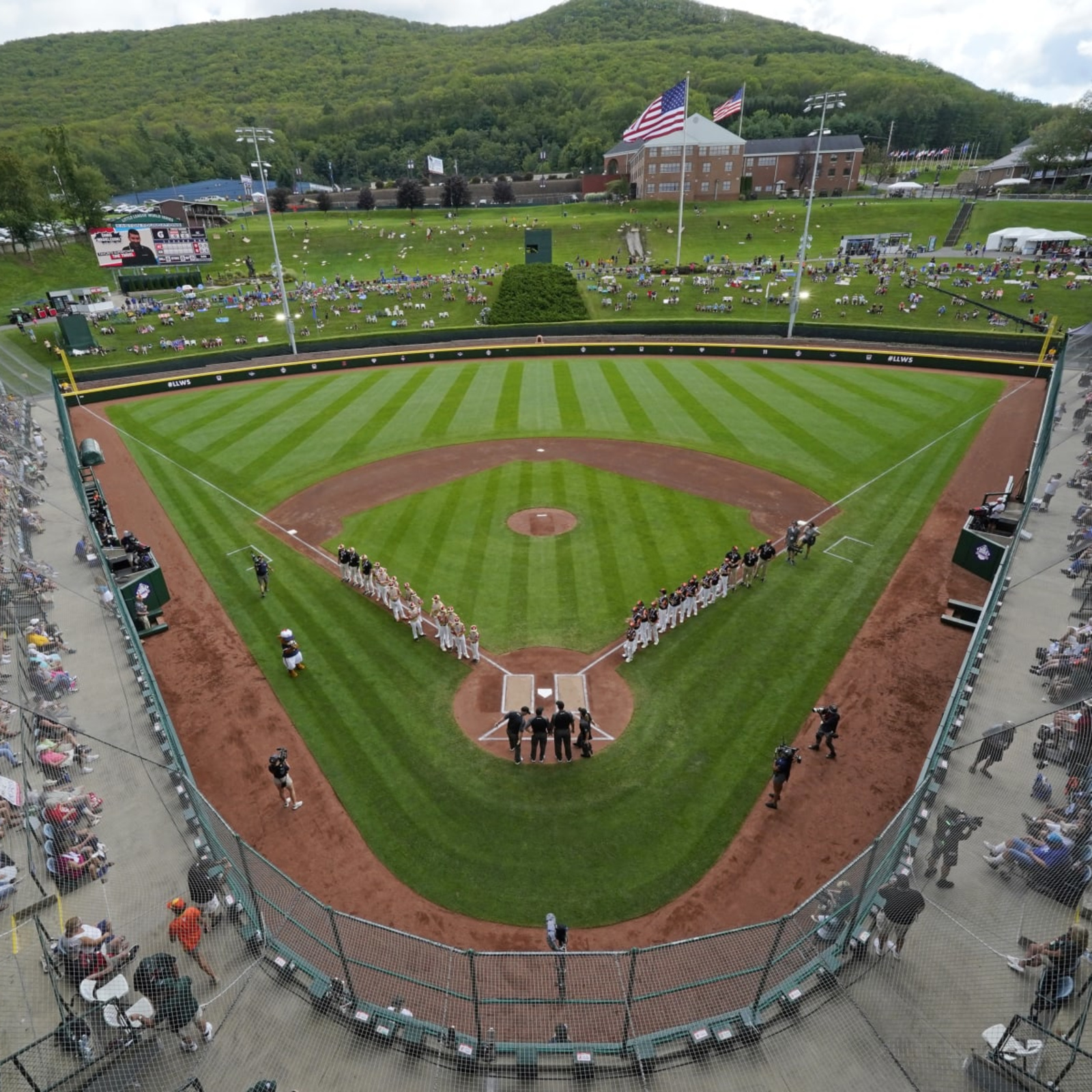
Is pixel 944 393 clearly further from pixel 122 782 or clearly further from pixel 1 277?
pixel 1 277

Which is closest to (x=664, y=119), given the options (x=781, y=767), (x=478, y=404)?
(x=478, y=404)

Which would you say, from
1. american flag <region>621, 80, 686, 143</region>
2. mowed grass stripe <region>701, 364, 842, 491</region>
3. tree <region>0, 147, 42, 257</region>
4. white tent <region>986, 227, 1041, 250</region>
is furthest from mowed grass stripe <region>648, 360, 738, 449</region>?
tree <region>0, 147, 42, 257</region>

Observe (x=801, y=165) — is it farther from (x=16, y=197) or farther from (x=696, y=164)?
(x=16, y=197)

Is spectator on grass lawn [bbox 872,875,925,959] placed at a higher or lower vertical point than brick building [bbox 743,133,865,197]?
lower

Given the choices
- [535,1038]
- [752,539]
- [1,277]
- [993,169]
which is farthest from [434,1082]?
[993,169]

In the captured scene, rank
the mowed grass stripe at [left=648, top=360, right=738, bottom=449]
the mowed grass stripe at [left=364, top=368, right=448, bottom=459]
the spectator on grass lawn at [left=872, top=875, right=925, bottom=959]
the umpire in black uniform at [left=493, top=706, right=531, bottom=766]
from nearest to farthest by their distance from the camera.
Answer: the spectator on grass lawn at [left=872, top=875, right=925, bottom=959]
the umpire in black uniform at [left=493, top=706, right=531, bottom=766]
the mowed grass stripe at [left=648, top=360, right=738, bottom=449]
the mowed grass stripe at [left=364, top=368, right=448, bottom=459]

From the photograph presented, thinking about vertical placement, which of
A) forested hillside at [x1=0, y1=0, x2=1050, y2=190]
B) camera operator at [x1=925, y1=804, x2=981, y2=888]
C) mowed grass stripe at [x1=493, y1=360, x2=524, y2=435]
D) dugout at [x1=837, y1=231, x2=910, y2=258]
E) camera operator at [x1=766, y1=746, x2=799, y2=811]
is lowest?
mowed grass stripe at [x1=493, y1=360, x2=524, y2=435]

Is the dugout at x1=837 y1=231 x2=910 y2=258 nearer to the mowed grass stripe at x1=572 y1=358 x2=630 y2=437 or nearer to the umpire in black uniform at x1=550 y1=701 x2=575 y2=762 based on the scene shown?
the mowed grass stripe at x1=572 y1=358 x2=630 y2=437

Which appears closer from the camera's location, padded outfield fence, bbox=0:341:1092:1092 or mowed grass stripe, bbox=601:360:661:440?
padded outfield fence, bbox=0:341:1092:1092

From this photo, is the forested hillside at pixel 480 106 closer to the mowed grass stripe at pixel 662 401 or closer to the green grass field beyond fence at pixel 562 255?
the green grass field beyond fence at pixel 562 255
